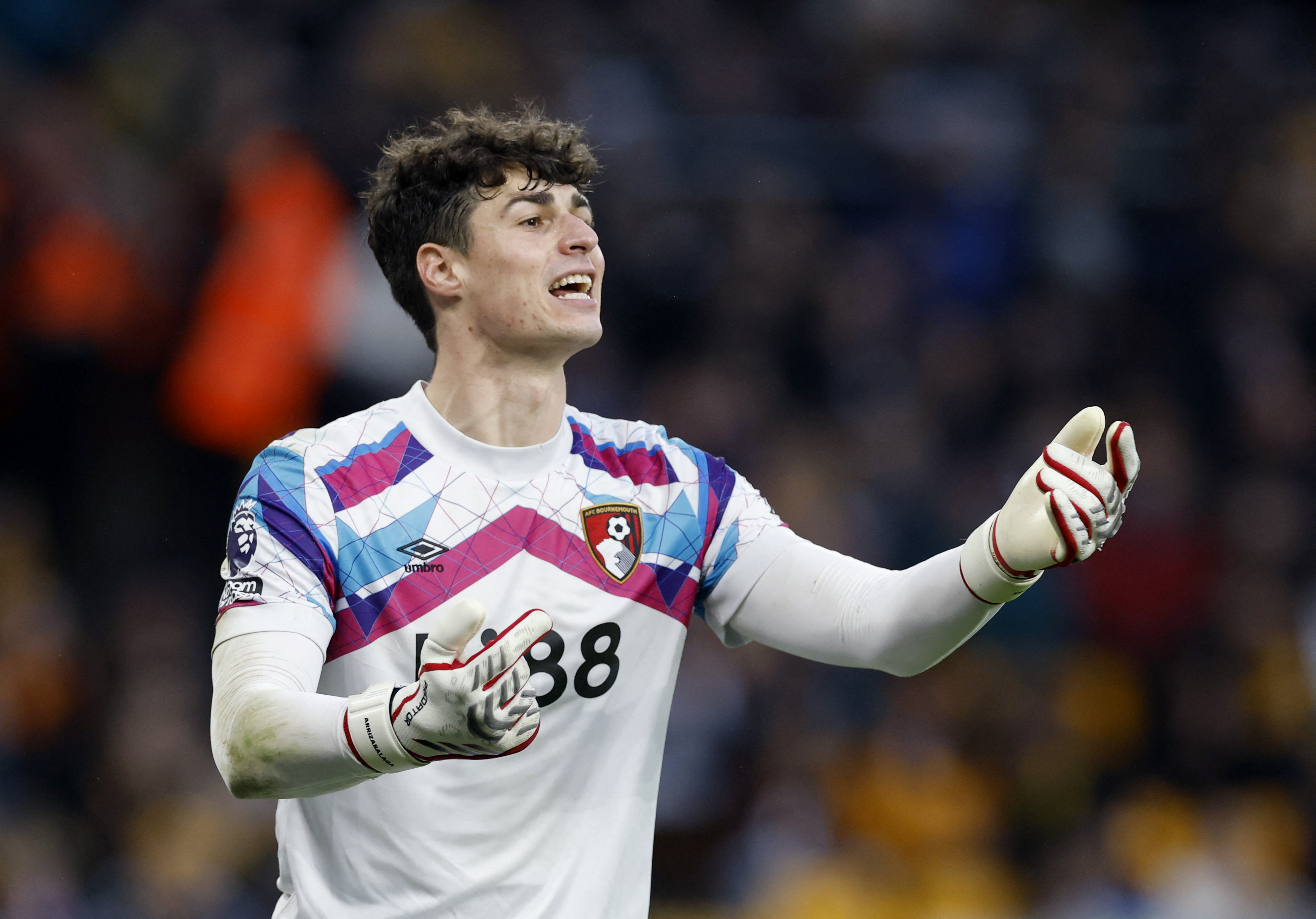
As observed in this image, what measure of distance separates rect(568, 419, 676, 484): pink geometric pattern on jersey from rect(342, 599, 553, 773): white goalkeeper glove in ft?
3.66

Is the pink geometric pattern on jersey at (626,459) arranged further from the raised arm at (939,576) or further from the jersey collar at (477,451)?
the raised arm at (939,576)

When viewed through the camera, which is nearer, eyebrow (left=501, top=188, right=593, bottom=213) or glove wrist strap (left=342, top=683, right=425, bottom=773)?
glove wrist strap (left=342, top=683, right=425, bottom=773)

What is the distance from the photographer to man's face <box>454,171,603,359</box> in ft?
12.4

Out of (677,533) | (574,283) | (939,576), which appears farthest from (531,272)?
(939,576)

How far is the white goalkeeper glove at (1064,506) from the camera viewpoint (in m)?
3.10

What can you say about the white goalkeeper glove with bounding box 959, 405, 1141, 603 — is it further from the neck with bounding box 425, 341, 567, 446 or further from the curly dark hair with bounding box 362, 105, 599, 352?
the curly dark hair with bounding box 362, 105, 599, 352

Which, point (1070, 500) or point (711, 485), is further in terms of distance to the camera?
point (711, 485)

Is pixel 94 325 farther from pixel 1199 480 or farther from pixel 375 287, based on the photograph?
pixel 1199 480

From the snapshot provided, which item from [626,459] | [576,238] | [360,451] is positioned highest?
[576,238]

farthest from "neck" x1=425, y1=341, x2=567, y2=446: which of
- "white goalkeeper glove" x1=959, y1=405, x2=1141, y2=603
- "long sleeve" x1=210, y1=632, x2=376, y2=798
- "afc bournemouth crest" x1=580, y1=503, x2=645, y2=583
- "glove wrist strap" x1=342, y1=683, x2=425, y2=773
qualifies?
"white goalkeeper glove" x1=959, y1=405, x2=1141, y2=603

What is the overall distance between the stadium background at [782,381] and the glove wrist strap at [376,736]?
474 cm

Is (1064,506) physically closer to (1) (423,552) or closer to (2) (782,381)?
(1) (423,552)

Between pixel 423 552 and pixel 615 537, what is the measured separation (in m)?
0.48

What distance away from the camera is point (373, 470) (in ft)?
11.8
